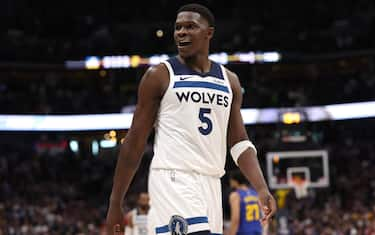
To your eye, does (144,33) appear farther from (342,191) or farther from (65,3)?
(342,191)

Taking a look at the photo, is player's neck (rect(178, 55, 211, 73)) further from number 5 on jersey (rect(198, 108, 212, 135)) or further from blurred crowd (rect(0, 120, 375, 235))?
blurred crowd (rect(0, 120, 375, 235))

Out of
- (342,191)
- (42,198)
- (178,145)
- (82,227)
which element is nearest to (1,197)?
(42,198)

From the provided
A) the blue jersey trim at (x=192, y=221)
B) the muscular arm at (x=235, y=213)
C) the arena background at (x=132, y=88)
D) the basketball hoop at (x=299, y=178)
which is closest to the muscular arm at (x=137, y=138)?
the blue jersey trim at (x=192, y=221)

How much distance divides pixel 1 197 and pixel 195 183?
20.6 m

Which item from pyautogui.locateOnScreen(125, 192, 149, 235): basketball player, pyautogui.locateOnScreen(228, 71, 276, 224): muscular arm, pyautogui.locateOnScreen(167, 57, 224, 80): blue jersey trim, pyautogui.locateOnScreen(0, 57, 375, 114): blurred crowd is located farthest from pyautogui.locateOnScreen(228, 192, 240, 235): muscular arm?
pyautogui.locateOnScreen(0, 57, 375, 114): blurred crowd

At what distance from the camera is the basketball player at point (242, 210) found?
9688 mm

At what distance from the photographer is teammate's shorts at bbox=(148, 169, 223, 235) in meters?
4.00

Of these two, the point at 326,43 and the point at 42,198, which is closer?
the point at 42,198

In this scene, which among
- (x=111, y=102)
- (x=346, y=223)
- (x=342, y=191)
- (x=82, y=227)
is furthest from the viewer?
(x=111, y=102)

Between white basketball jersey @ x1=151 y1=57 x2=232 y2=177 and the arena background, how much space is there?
16.9 metres

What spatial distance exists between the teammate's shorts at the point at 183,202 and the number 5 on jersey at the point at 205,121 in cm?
25

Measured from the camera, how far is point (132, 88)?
1051 inches

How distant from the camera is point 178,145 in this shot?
13.7 ft

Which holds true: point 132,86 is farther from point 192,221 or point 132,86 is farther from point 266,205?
point 192,221
